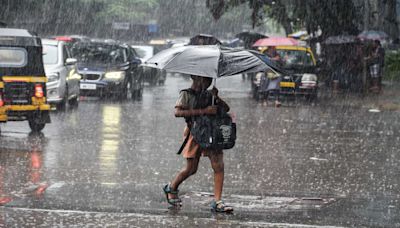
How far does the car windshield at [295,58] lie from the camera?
2783 cm

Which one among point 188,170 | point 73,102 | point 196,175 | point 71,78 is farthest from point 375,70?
point 188,170

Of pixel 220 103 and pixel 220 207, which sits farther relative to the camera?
pixel 220 103

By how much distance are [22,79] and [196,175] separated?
5.23m

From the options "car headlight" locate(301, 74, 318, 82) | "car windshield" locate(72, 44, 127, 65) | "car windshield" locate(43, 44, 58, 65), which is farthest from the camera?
"car windshield" locate(72, 44, 127, 65)

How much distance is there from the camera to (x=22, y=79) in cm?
1596

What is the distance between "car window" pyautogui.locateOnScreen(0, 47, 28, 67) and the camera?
16.3 metres

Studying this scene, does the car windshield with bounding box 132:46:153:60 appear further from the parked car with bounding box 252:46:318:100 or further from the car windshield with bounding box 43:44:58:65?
Result: the car windshield with bounding box 43:44:58:65

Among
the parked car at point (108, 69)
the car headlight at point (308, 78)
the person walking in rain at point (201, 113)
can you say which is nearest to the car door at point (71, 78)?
the parked car at point (108, 69)

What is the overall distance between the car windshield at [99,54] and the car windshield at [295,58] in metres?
4.91

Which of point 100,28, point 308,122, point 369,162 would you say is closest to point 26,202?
point 369,162

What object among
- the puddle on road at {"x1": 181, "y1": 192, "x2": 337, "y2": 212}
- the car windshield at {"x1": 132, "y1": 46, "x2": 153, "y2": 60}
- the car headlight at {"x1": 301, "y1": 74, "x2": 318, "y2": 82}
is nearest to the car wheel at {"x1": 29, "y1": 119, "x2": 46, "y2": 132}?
the puddle on road at {"x1": 181, "y1": 192, "x2": 337, "y2": 212}

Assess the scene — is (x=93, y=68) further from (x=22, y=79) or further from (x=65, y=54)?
(x=22, y=79)

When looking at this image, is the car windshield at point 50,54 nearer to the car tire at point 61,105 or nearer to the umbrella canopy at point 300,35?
the car tire at point 61,105

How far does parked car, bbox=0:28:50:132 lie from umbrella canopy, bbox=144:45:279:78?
23.1 feet
